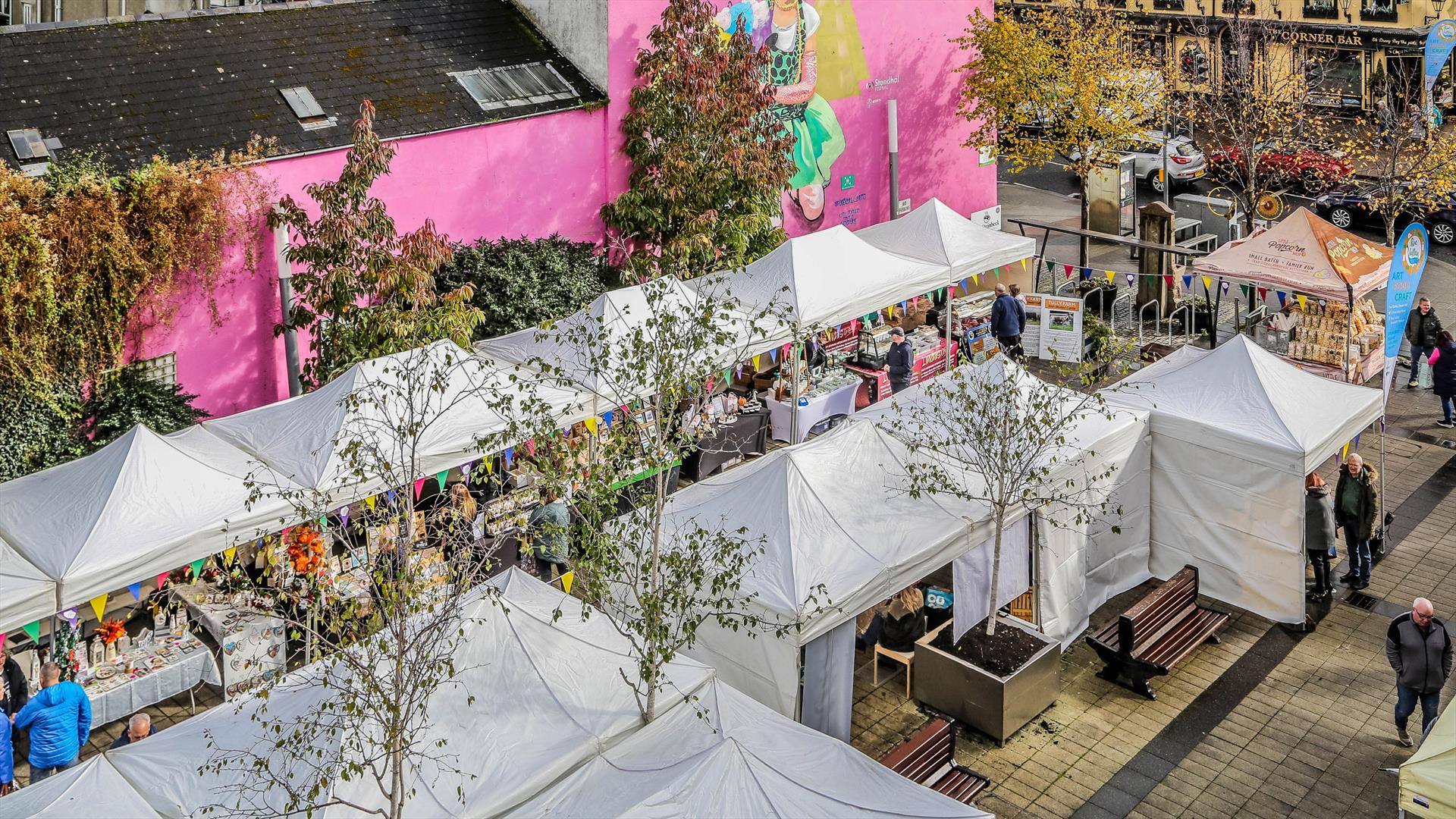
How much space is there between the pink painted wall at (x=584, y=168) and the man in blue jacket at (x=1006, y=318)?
12.9ft

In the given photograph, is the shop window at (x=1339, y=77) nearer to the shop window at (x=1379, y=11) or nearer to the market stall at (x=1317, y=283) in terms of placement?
the shop window at (x=1379, y=11)

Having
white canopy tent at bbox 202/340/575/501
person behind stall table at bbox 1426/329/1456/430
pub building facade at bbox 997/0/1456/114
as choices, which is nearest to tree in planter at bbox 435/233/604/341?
white canopy tent at bbox 202/340/575/501

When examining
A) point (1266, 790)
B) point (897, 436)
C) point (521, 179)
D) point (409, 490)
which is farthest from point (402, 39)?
point (1266, 790)

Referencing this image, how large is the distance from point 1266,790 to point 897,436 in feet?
14.3

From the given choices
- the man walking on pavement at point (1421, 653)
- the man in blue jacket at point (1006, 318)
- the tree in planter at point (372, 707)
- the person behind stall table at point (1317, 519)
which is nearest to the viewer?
the tree in planter at point (372, 707)

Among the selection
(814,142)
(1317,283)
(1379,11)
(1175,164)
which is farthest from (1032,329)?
(1379,11)

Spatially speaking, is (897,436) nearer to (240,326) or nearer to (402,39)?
(240,326)

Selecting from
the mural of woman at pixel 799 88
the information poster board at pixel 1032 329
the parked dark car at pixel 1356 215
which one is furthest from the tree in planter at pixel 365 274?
the parked dark car at pixel 1356 215

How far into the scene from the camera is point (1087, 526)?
1362 centimetres

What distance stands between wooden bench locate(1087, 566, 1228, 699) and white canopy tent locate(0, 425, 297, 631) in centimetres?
747

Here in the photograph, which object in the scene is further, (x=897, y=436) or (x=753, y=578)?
(x=897, y=436)

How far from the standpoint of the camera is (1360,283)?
18.0m

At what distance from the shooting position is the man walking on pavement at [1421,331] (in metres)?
19.3

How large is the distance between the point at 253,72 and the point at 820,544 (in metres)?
9.87
